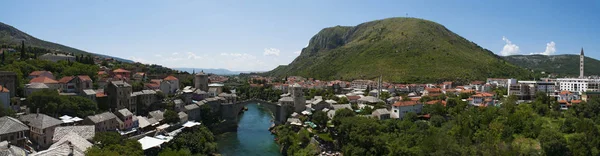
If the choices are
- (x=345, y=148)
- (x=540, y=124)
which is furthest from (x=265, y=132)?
(x=540, y=124)

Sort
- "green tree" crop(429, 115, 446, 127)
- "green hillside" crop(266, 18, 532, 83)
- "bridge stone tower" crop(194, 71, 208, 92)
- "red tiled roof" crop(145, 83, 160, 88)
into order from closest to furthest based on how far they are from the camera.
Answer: "green tree" crop(429, 115, 446, 127) → "red tiled roof" crop(145, 83, 160, 88) → "bridge stone tower" crop(194, 71, 208, 92) → "green hillside" crop(266, 18, 532, 83)

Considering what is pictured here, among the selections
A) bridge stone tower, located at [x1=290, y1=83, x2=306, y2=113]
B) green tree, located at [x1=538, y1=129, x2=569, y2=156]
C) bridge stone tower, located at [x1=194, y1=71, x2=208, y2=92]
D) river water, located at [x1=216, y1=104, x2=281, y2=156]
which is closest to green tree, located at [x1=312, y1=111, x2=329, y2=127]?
river water, located at [x1=216, y1=104, x2=281, y2=156]

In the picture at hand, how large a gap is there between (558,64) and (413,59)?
91.6 metres

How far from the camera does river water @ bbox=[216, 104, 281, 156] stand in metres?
28.3

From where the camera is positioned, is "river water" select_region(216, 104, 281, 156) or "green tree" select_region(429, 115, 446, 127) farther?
"green tree" select_region(429, 115, 446, 127)

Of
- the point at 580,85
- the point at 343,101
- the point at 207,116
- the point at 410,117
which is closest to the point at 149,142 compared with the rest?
the point at 207,116

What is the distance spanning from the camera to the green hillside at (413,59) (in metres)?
71.9

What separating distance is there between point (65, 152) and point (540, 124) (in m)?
30.0

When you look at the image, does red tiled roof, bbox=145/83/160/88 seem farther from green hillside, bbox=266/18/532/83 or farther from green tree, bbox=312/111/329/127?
green hillside, bbox=266/18/532/83

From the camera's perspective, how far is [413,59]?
260 feet

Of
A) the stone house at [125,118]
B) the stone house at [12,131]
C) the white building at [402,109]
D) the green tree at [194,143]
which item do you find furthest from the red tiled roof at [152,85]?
the white building at [402,109]

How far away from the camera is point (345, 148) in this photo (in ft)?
83.1

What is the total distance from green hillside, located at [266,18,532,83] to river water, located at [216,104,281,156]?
36.2m

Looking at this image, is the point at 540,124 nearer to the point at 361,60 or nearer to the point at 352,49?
the point at 361,60
